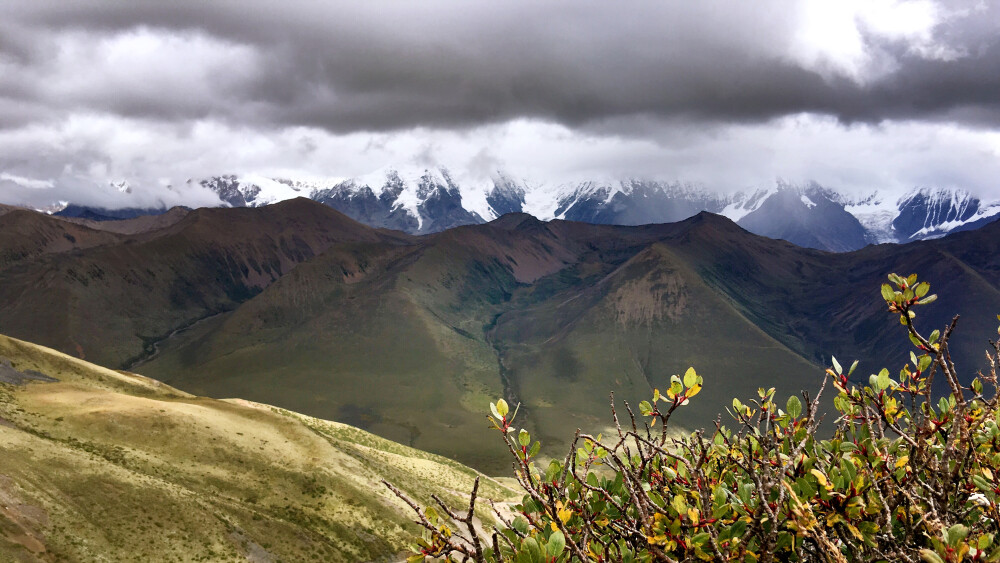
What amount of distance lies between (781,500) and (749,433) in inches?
145

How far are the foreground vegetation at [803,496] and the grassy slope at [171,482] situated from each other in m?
46.9

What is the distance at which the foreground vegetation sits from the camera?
4523 millimetres

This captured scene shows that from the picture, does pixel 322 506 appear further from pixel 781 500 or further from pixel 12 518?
pixel 781 500

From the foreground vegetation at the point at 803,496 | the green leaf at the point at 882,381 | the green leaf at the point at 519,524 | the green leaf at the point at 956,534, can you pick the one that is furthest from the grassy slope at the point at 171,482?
the green leaf at the point at 956,534

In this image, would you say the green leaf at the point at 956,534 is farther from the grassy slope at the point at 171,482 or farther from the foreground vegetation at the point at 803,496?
the grassy slope at the point at 171,482

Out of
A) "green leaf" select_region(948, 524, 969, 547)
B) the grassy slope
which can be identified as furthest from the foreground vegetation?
the grassy slope

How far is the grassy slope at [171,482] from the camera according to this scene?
44.0 meters

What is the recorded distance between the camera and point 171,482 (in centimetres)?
5569

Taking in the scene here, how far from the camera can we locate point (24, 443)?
51.7 m

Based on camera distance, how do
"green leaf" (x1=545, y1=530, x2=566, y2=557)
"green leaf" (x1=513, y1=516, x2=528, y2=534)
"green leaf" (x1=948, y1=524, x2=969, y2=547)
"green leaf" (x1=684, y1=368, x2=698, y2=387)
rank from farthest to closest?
"green leaf" (x1=513, y1=516, x2=528, y2=534) < "green leaf" (x1=684, y1=368, x2=698, y2=387) < "green leaf" (x1=545, y1=530, x2=566, y2=557) < "green leaf" (x1=948, y1=524, x2=969, y2=547)

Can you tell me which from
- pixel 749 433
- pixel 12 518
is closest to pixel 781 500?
pixel 749 433

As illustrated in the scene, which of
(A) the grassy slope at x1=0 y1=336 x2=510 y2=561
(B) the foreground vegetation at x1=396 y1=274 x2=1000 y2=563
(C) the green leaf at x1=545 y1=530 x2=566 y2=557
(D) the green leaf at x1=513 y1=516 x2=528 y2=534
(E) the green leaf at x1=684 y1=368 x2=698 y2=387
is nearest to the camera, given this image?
(C) the green leaf at x1=545 y1=530 x2=566 y2=557

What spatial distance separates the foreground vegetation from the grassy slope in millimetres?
46921

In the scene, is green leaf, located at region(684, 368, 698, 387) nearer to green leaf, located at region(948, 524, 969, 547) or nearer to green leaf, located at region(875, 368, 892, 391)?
green leaf, located at region(948, 524, 969, 547)
